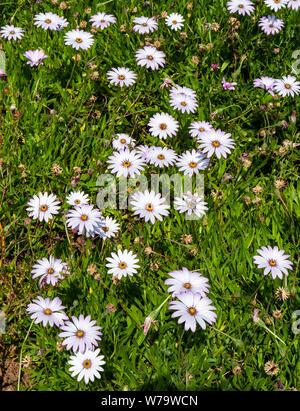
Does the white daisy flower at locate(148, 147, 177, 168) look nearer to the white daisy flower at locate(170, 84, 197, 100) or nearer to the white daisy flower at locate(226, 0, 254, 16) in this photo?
the white daisy flower at locate(170, 84, 197, 100)

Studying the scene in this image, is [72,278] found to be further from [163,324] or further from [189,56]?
[189,56]

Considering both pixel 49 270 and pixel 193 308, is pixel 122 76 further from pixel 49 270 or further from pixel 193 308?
pixel 193 308

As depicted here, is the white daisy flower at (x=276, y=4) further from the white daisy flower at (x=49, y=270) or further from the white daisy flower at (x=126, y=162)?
the white daisy flower at (x=49, y=270)

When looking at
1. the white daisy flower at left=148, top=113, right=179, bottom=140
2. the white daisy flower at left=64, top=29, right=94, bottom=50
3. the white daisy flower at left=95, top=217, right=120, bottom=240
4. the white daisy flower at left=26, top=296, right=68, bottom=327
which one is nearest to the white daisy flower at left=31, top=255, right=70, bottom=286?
the white daisy flower at left=26, top=296, right=68, bottom=327

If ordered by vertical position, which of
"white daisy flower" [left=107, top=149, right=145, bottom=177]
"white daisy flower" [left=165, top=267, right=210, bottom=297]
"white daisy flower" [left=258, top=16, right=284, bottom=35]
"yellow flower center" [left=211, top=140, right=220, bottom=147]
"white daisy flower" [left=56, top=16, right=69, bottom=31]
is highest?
"white daisy flower" [left=258, top=16, right=284, bottom=35]

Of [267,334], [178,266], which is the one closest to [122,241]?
[178,266]
